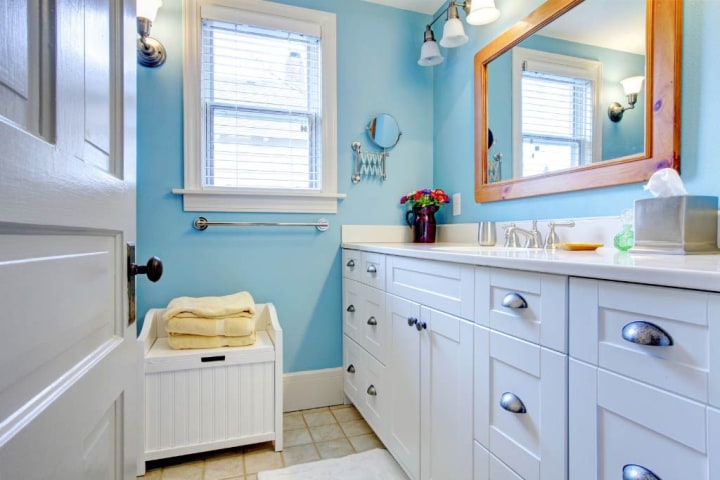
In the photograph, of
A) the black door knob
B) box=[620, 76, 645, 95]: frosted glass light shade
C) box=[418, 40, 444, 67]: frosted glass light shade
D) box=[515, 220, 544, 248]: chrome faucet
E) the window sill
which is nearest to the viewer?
the black door knob

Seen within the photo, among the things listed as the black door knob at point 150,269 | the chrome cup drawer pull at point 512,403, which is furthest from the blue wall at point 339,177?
the black door knob at point 150,269

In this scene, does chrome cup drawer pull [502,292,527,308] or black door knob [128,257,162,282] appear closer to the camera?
black door knob [128,257,162,282]

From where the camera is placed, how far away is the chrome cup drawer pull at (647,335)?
23.1 inches

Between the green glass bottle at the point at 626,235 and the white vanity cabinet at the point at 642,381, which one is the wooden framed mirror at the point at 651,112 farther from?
the white vanity cabinet at the point at 642,381

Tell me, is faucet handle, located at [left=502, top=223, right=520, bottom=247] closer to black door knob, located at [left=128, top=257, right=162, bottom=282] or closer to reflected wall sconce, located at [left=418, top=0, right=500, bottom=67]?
reflected wall sconce, located at [left=418, top=0, right=500, bottom=67]

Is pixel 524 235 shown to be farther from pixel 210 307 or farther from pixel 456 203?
pixel 210 307

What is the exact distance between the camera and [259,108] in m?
2.12

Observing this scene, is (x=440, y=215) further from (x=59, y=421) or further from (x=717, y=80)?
(x=59, y=421)

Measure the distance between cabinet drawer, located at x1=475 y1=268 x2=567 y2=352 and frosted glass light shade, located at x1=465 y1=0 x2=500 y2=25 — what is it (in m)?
1.33

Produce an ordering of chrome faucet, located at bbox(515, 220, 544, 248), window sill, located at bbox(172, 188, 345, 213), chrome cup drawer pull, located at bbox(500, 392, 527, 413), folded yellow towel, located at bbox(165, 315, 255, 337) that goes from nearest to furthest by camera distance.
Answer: chrome cup drawer pull, located at bbox(500, 392, 527, 413), chrome faucet, located at bbox(515, 220, 544, 248), folded yellow towel, located at bbox(165, 315, 255, 337), window sill, located at bbox(172, 188, 345, 213)

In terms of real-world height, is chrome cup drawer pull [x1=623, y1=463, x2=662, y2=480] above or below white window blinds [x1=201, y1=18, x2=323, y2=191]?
below

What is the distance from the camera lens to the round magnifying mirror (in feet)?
7.49

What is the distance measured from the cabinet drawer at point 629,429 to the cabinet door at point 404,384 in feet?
2.16

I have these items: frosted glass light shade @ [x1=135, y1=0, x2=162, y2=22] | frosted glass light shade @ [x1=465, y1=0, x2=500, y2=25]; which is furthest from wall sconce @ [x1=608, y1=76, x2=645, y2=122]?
frosted glass light shade @ [x1=135, y1=0, x2=162, y2=22]
